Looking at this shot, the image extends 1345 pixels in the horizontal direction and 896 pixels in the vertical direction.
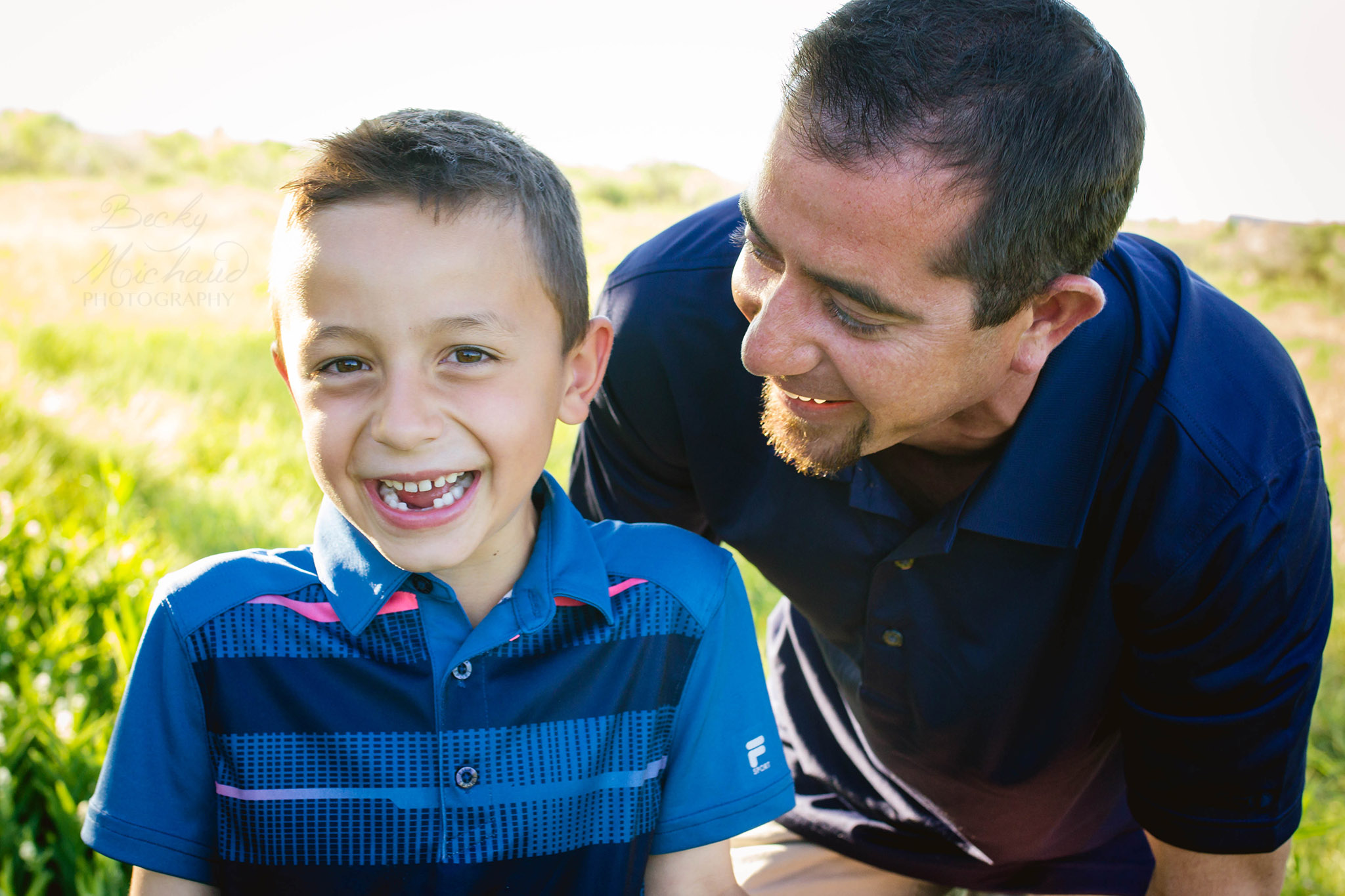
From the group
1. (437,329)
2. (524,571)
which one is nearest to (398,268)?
(437,329)

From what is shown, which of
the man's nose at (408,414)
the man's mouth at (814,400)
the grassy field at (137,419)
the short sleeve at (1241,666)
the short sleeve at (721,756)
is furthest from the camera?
the grassy field at (137,419)

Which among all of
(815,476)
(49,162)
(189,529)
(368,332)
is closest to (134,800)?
(368,332)

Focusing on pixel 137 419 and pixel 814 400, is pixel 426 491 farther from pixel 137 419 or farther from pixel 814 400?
pixel 137 419

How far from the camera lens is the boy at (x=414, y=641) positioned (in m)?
1.27

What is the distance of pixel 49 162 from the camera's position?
7.05m

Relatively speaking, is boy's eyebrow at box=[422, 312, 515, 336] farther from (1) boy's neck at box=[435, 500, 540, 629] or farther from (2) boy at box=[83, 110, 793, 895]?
(1) boy's neck at box=[435, 500, 540, 629]

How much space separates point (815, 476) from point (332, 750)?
3.12 feet

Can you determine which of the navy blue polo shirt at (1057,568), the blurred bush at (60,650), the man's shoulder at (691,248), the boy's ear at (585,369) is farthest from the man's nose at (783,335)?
the blurred bush at (60,650)

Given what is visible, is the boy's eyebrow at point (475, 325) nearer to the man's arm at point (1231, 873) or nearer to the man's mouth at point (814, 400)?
the man's mouth at point (814, 400)

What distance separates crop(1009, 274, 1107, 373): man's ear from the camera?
160 centimetres

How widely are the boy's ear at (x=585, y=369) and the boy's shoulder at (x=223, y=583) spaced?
0.43 meters

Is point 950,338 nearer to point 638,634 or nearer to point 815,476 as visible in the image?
point 815,476

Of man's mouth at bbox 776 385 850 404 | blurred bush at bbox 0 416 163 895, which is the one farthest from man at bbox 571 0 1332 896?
blurred bush at bbox 0 416 163 895

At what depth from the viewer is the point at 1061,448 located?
1.68 m
